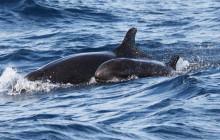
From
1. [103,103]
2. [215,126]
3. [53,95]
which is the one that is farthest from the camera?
[53,95]

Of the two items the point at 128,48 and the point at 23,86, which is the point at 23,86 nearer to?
the point at 23,86

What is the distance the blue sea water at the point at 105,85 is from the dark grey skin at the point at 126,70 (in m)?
0.29

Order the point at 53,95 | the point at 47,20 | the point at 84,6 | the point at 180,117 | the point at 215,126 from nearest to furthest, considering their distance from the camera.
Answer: the point at 215,126
the point at 180,117
the point at 53,95
the point at 47,20
the point at 84,6

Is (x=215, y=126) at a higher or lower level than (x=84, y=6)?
lower

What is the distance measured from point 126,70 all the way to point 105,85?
2.41ft

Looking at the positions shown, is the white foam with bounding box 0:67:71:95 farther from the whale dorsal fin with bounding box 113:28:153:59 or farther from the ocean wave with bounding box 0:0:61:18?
the ocean wave with bounding box 0:0:61:18

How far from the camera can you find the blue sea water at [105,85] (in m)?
8.31

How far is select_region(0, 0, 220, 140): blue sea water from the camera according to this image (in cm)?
831

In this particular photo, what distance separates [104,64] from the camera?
1270cm

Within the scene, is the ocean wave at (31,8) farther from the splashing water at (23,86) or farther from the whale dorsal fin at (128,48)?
the whale dorsal fin at (128,48)

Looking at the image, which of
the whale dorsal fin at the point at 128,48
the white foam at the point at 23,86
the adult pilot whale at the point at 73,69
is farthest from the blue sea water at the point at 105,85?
the whale dorsal fin at the point at 128,48

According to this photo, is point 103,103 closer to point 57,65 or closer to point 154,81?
point 154,81

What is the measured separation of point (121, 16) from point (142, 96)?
15.8 m

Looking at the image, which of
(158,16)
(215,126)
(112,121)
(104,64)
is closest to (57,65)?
(104,64)
